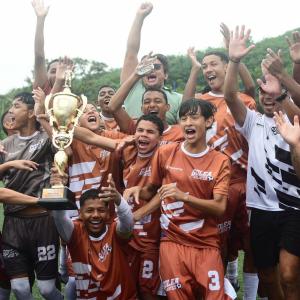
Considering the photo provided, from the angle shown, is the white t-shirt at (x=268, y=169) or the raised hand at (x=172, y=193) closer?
the raised hand at (x=172, y=193)

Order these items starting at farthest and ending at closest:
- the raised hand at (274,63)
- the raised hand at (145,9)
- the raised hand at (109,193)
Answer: the raised hand at (145,9) < the raised hand at (274,63) < the raised hand at (109,193)

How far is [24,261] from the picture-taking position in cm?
437

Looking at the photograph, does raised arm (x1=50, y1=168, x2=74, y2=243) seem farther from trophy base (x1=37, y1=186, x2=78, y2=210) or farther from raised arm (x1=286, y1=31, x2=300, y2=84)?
raised arm (x1=286, y1=31, x2=300, y2=84)

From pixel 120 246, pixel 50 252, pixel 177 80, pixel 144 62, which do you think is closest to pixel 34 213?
pixel 50 252

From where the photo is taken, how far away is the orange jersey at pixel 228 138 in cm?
465

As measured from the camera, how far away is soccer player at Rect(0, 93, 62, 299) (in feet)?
14.2

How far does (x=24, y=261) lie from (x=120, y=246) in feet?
2.57

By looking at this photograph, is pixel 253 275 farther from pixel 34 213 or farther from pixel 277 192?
pixel 34 213

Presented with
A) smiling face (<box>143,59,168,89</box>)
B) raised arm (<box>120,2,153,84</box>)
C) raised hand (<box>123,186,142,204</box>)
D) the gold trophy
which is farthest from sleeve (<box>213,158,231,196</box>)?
raised arm (<box>120,2,153,84</box>)

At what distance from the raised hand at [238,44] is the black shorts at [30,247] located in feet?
6.36

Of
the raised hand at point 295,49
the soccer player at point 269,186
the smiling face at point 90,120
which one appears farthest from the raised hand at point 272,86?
the smiling face at point 90,120

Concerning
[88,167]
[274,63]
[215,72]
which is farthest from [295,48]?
[88,167]

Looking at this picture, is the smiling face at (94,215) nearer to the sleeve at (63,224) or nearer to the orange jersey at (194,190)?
the sleeve at (63,224)

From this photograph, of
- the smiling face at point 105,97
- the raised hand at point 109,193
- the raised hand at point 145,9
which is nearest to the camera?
the raised hand at point 109,193
